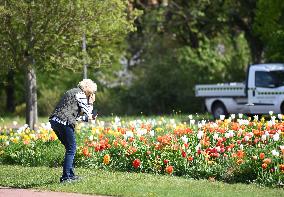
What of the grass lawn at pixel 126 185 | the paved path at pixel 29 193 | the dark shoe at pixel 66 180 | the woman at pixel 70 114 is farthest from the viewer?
the dark shoe at pixel 66 180

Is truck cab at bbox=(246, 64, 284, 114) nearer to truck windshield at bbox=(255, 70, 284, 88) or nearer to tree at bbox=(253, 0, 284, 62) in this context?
truck windshield at bbox=(255, 70, 284, 88)

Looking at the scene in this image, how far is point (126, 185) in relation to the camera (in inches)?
426

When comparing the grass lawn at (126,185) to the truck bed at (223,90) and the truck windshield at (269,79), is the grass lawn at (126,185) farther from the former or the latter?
the truck bed at (223,90)

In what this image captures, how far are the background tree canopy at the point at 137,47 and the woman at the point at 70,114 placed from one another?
736 centimetres

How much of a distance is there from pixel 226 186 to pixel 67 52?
393 inches

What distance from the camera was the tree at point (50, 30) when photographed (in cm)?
1841

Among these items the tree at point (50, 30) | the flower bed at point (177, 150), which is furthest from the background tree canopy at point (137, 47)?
the flower bed at point (177, 150)

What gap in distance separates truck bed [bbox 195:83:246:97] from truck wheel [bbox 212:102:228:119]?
39 centimetres

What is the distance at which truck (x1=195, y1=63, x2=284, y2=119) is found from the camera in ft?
77.0

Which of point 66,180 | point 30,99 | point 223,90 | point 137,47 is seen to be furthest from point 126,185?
point 137,47

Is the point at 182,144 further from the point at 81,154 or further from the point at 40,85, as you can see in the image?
the point at 40,85

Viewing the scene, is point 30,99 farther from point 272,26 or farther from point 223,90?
point 272,26

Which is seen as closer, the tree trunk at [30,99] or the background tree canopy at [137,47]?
the background tree canopy at [137,47]

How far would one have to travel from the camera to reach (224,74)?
32219 millimetres
